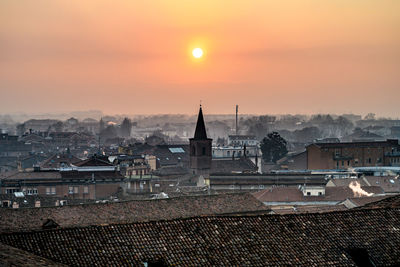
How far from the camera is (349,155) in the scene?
70.1 metres

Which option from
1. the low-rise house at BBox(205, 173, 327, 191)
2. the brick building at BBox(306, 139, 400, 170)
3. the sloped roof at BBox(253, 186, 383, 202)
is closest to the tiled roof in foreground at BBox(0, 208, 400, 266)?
the sloped roof at BBox(253, 186, 383, 202)

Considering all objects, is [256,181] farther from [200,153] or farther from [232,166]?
[232,166]

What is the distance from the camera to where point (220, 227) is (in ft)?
53.6

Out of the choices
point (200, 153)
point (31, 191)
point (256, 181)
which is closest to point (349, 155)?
point (200, 153)

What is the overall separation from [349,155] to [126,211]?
4414 centimetres

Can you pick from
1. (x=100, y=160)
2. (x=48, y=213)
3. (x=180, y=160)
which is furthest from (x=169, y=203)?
(x=180, y=160)

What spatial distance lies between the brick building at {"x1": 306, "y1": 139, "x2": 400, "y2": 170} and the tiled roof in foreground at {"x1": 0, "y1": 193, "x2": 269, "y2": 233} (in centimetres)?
3636

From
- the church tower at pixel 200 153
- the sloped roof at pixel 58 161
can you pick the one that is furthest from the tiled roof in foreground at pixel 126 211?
the sloped roof at pixel 58 161

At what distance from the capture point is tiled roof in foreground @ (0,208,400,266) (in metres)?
14.7

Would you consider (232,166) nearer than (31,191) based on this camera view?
No

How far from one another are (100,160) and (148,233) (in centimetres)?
4490

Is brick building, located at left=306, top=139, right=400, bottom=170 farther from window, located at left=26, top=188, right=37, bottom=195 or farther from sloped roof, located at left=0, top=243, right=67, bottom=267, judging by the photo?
sloped roof, located at left=0, top=243, right=67, bottom=267

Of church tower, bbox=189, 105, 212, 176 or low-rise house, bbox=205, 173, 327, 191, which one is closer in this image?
low-rise house, bbox=205, 173, 327, 191

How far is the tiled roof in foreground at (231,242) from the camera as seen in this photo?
48.1ft
